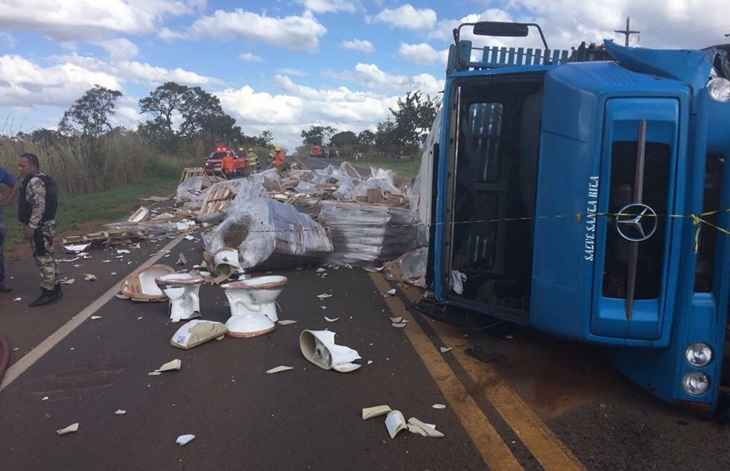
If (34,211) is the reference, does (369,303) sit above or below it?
below

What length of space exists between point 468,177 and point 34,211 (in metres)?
4.97

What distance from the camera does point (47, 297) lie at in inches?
290

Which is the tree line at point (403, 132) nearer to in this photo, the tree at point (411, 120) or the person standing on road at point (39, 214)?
the tree at point (411, 120)

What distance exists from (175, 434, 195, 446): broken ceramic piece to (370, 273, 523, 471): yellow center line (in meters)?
1.65

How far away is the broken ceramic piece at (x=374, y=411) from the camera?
4.02 meters

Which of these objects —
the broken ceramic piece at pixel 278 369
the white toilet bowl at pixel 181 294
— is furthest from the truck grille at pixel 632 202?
the white toilet bowl at pixel 181 294

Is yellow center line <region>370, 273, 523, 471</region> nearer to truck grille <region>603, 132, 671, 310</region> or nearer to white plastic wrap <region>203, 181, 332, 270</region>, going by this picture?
truck grille <region>603, 132, 671, 310</region>

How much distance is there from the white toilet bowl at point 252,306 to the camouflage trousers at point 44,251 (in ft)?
8.68

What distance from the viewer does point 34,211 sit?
724cm

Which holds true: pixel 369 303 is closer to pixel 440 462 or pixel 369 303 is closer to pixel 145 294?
pixel 145 294

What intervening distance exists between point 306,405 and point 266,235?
484 centimetres

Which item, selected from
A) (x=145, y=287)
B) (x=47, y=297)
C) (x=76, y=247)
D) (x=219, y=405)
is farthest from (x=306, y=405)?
(x=76, y=247)

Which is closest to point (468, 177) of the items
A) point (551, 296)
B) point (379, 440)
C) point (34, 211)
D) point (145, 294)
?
point (551, 296)

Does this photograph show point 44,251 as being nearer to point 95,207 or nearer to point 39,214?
point 39,214
